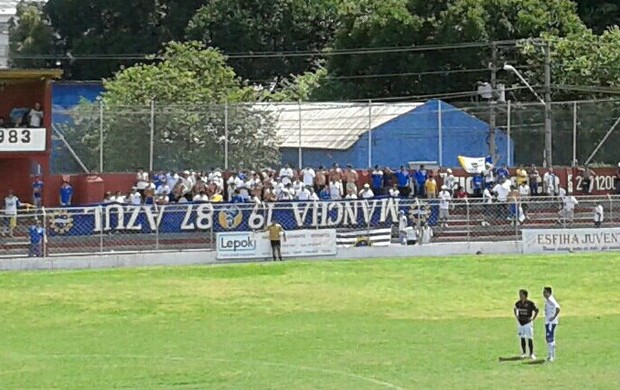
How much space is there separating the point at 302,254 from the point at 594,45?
97.2 ft

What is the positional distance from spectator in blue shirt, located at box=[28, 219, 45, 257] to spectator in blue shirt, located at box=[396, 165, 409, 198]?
1415 centimetres

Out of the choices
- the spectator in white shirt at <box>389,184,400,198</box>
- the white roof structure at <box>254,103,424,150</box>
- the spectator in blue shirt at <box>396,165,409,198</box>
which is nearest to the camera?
the spectator in white shirt at <box>389,184,400,198</box>

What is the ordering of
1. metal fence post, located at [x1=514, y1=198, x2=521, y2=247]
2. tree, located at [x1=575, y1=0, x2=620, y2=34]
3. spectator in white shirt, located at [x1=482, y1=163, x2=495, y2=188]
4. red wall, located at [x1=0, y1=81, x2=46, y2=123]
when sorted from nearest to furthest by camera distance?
metal fence post, located at [x1=514, y1=198, x2=521, y2=247], spectator in white shirt, located at [x1=482, y1=163, x2=495, y2=188], red wall, located at [x1=0, y1=81, x2=46, y2=123], tree, located at [x1=575, y1=0, x2=620, y2=34]

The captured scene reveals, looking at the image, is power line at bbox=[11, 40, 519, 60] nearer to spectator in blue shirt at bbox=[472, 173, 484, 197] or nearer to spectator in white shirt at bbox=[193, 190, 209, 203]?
spectator in blue shirt at bbox=[472, 173, 484, 197]

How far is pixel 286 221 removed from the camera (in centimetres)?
4659

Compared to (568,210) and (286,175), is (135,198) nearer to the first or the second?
(286,175)

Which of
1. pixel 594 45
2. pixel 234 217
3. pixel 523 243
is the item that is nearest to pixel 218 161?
pixel 234 217

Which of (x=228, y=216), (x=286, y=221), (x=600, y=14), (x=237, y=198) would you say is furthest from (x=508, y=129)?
(x=600, y=14)

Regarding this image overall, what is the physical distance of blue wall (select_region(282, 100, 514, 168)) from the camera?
192 ft

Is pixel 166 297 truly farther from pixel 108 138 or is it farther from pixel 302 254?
pixel 108 138

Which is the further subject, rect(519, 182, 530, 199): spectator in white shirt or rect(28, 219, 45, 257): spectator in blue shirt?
rect(519, 182, 530, 199): spectator in white shirt

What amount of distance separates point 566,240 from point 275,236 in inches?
393

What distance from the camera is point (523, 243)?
159 feet

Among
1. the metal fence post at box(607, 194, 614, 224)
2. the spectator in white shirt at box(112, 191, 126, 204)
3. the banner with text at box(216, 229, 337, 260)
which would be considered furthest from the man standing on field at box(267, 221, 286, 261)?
the metal fence post at box(607, 194, 614, 224)
